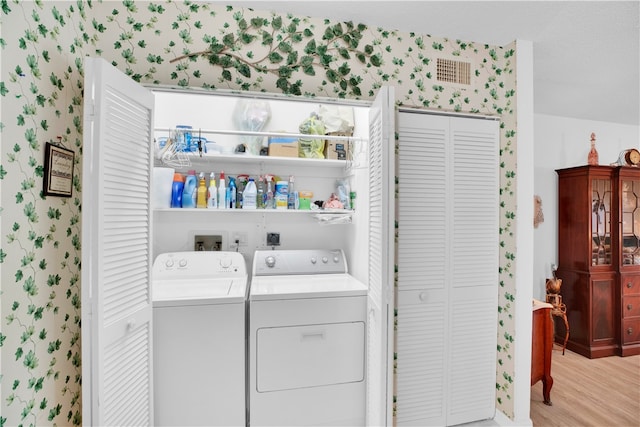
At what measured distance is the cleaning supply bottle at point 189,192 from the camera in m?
2.39

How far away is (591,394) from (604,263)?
4.71 feet

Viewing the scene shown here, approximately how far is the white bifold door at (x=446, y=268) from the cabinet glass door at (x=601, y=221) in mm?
2025

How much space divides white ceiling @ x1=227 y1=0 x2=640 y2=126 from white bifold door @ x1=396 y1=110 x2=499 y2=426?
0.52 metres

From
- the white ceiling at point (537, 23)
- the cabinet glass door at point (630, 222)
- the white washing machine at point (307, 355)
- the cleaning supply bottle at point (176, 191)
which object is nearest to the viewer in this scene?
the white ceiling at point (537, 23)

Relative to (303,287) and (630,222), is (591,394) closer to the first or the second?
(630,222)

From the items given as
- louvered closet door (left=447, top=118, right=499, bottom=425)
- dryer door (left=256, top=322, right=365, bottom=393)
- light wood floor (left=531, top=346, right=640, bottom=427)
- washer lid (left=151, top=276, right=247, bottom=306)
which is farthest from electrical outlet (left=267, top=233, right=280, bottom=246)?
light wood floor (left=531, top=346, right=640, bottom=427)

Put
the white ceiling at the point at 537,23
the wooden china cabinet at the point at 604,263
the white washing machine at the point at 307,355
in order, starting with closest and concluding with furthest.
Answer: the white ceiling at the point at 537,23 < the white washing machine at the point at 307,355 < the wooden china cabinet at the point at 604,263

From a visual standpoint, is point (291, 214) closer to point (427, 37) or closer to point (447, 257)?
point (447, 257)

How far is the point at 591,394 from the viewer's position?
8.51ft

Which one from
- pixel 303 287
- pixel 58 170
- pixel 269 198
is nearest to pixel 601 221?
pixel 303 287

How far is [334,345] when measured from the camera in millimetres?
2031

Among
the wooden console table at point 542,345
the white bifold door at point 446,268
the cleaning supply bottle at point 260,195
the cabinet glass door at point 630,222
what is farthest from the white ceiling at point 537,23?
the wooden console table at point 542,345

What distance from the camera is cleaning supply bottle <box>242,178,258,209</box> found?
8.07 feet

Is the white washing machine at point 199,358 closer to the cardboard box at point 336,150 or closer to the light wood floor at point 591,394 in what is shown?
the cardboard box at point 336,150
